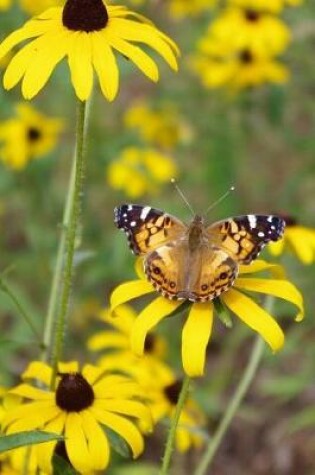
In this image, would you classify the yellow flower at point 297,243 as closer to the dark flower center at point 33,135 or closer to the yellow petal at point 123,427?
the yellow petal at point 123,427

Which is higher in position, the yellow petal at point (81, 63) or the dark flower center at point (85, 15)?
the dark flower center at point (85, 15)

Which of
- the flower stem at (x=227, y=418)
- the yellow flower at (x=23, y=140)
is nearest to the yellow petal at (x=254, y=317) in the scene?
the flower stem at (x=227, y=418)

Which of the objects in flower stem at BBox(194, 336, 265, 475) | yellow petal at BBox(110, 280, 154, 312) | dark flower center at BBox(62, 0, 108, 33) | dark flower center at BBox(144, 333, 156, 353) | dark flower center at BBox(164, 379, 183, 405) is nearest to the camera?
yellow petal at BBox(110, 280, 154, 312)

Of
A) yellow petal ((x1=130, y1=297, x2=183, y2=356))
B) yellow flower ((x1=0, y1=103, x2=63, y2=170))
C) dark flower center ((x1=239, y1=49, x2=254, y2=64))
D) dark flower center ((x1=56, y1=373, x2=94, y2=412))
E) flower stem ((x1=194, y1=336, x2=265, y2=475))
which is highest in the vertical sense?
dark flower center ((x1=239, y1=49, x2=254, y2=64))

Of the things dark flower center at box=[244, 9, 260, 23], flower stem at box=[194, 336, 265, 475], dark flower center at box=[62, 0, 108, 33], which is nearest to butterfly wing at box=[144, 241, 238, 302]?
dark flower center at box=[62, 0, 108, 33]

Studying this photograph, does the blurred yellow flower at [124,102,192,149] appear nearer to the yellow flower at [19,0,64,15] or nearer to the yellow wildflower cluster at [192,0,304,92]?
the yellow wildflower cluster at [192,0,304,92]

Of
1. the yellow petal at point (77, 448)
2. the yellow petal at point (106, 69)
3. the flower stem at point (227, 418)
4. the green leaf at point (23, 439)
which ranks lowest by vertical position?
the flower stem at point (227, 418)

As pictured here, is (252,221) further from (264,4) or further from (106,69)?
(264,4)

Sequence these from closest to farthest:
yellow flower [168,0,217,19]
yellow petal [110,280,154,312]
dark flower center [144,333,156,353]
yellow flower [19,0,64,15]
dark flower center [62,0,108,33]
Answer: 1. yellow petal [110,280,154,312]
2. dark flower center [62,0,108,33]
3. dark flower center [144,333,156,353]
4. yellow flower [19,0,64,15]
5. yellow flower [168,0,217,19]
